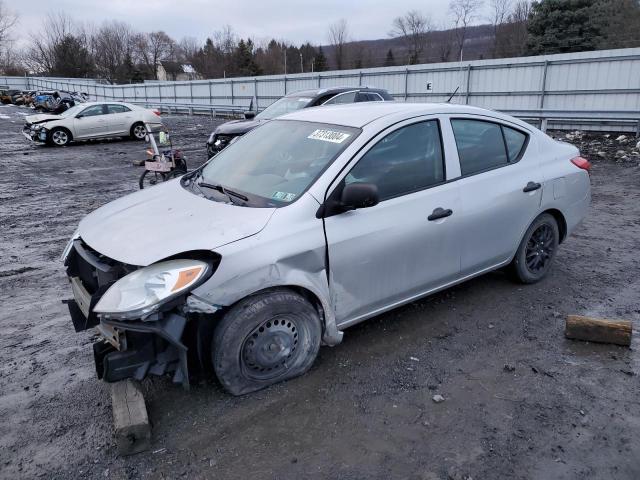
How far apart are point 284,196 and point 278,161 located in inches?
20.9

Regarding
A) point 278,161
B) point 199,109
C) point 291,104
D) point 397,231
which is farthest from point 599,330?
point 199,109

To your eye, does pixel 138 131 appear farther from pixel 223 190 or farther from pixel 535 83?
pixel 223 190

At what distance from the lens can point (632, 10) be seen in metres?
27.6

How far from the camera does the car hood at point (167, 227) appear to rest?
2871mm

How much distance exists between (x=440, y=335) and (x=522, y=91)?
15913 mm

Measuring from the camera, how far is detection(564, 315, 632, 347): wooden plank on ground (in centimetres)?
364

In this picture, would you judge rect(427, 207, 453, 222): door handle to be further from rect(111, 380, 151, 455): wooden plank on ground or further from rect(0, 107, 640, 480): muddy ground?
rect(111, 380, 151, 455): wooden plank on ground

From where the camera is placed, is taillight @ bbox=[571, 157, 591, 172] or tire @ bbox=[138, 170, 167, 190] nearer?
taillight @ bbox=[571, 157, 591, 172]

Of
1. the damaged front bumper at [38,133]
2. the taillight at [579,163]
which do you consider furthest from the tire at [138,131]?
the taillight at [579,163]

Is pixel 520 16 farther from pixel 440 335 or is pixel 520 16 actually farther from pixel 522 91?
pixel 440 335

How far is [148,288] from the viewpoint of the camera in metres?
2.70

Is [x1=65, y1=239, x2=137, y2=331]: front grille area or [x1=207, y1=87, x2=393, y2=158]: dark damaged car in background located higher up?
[x1=207, y1=87, x2=393, y2=158]: dark damaged car in background

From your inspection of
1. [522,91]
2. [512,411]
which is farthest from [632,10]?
[512,411]

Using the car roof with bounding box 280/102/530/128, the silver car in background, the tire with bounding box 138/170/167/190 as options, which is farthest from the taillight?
the tire with bounding box 138/170/167/190
